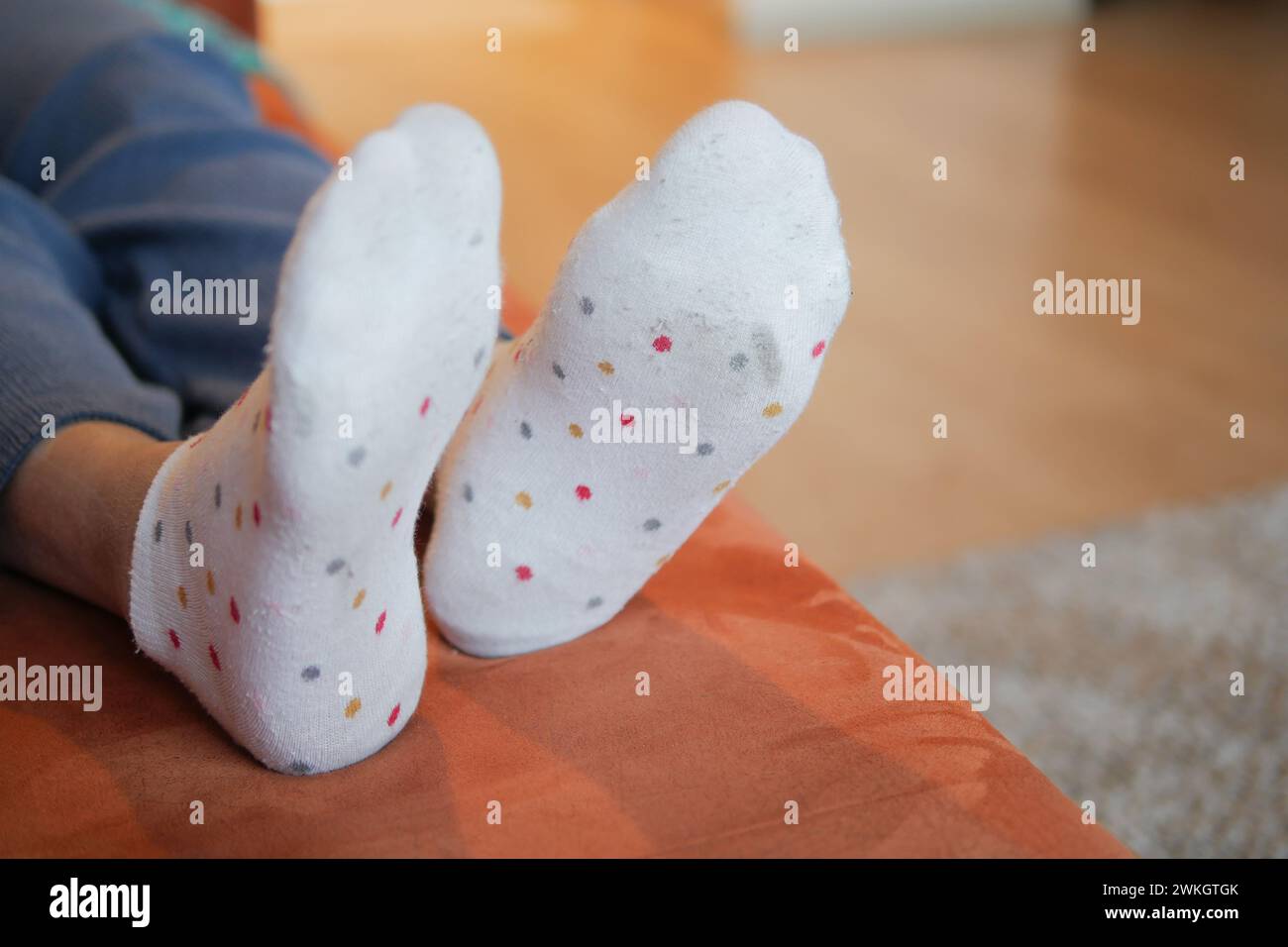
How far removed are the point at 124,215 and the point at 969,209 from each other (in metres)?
1.77

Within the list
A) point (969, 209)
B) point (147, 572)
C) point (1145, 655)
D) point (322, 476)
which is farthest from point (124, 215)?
point (969, 209)

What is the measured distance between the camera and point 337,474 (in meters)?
0.49

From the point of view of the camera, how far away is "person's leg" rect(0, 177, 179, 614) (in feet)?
2.15

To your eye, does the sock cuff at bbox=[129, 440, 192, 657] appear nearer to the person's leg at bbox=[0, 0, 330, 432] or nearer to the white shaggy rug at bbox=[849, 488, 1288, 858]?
the person's leg at bbox=[0, 0, 330, 432]

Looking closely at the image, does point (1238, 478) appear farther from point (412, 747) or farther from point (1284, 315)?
point (412, 747)

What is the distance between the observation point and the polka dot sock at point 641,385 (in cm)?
60

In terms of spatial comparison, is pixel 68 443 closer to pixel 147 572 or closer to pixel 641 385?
pixel 147 572

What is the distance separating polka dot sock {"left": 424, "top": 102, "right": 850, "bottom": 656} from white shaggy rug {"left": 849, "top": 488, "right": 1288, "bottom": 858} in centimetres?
63

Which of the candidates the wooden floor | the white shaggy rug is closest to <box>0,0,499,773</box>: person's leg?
the white shaggy rug

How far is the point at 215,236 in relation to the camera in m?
0.85

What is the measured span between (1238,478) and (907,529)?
0.41 metres

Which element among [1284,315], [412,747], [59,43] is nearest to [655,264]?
[412,747]

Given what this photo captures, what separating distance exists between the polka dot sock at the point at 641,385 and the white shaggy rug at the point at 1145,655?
2.07 feet

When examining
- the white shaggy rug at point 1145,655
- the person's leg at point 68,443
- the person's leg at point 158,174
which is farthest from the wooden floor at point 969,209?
the person's leg at point 68,443
